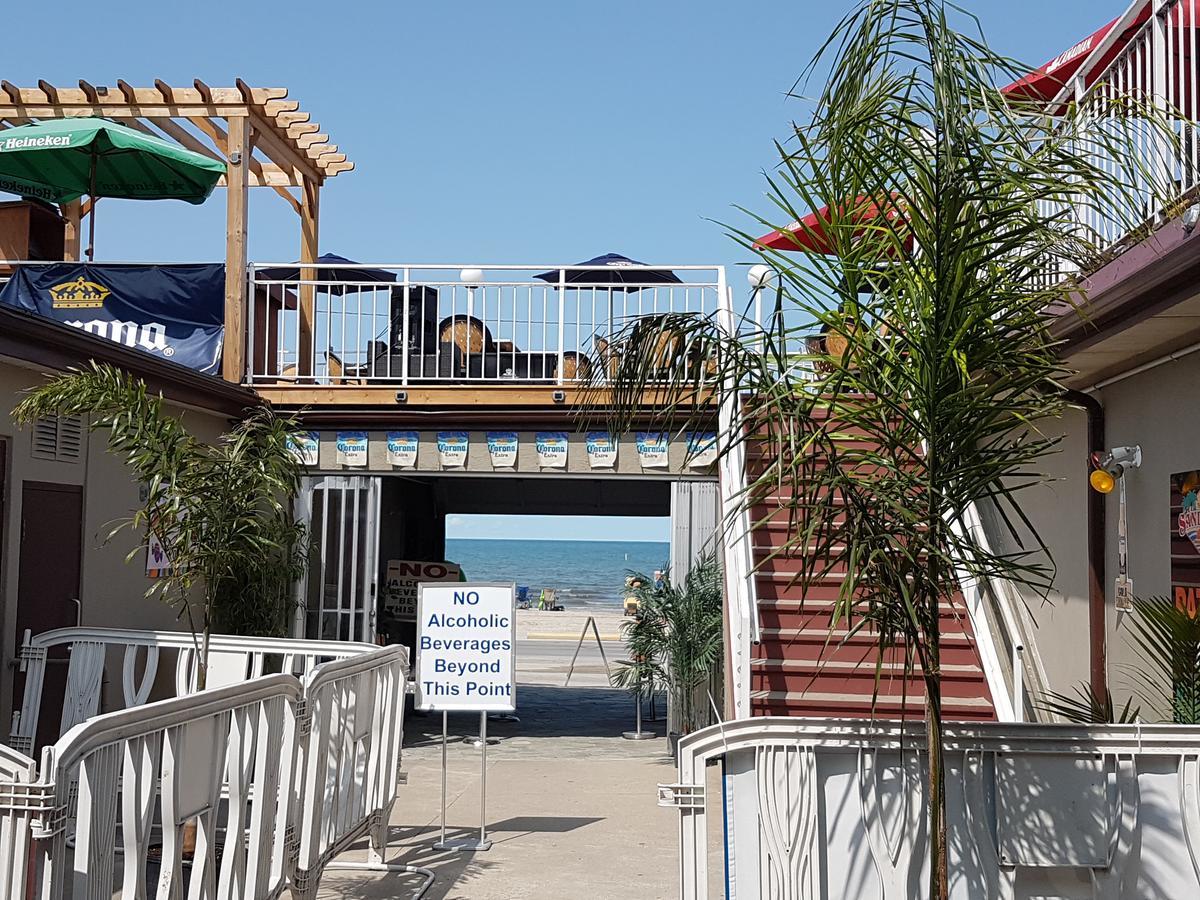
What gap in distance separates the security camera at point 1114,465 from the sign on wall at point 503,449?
5549 millimetres

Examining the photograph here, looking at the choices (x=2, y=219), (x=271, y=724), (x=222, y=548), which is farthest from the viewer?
(x=2, y=219)

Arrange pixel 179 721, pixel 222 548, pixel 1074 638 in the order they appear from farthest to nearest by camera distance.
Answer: pixel 1074 638 → pixel 222 548 → pixel 179 721

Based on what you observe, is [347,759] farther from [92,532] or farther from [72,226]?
[72,226]

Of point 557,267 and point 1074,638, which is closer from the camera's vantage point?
point 1074,638

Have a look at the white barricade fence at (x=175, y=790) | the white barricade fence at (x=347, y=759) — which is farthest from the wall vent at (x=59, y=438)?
the white barricade fence at (x=175, y=790)

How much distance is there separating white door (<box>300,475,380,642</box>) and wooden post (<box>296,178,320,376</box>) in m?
1.67

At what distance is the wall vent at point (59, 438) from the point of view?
794 cm

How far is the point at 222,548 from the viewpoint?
259 inches

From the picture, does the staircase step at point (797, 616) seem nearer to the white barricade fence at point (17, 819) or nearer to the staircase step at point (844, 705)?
the staircase step at point (844, 705)

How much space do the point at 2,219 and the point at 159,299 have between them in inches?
100.0

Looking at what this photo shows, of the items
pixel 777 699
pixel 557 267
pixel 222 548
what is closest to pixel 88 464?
pixel 222 548

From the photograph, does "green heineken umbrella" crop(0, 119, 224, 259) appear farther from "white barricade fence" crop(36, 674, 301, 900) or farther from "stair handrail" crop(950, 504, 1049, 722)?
"stair handrail" crop(950, 504, 1049, 722)

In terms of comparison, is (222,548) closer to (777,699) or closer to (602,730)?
(777,699)

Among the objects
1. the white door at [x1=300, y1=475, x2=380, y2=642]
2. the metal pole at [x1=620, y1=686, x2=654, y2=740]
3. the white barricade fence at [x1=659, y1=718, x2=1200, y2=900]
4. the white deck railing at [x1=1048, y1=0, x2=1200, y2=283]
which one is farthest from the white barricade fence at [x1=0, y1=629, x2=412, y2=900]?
the metal pole at [x1=620, y1=686, x2=654, y2=740]
